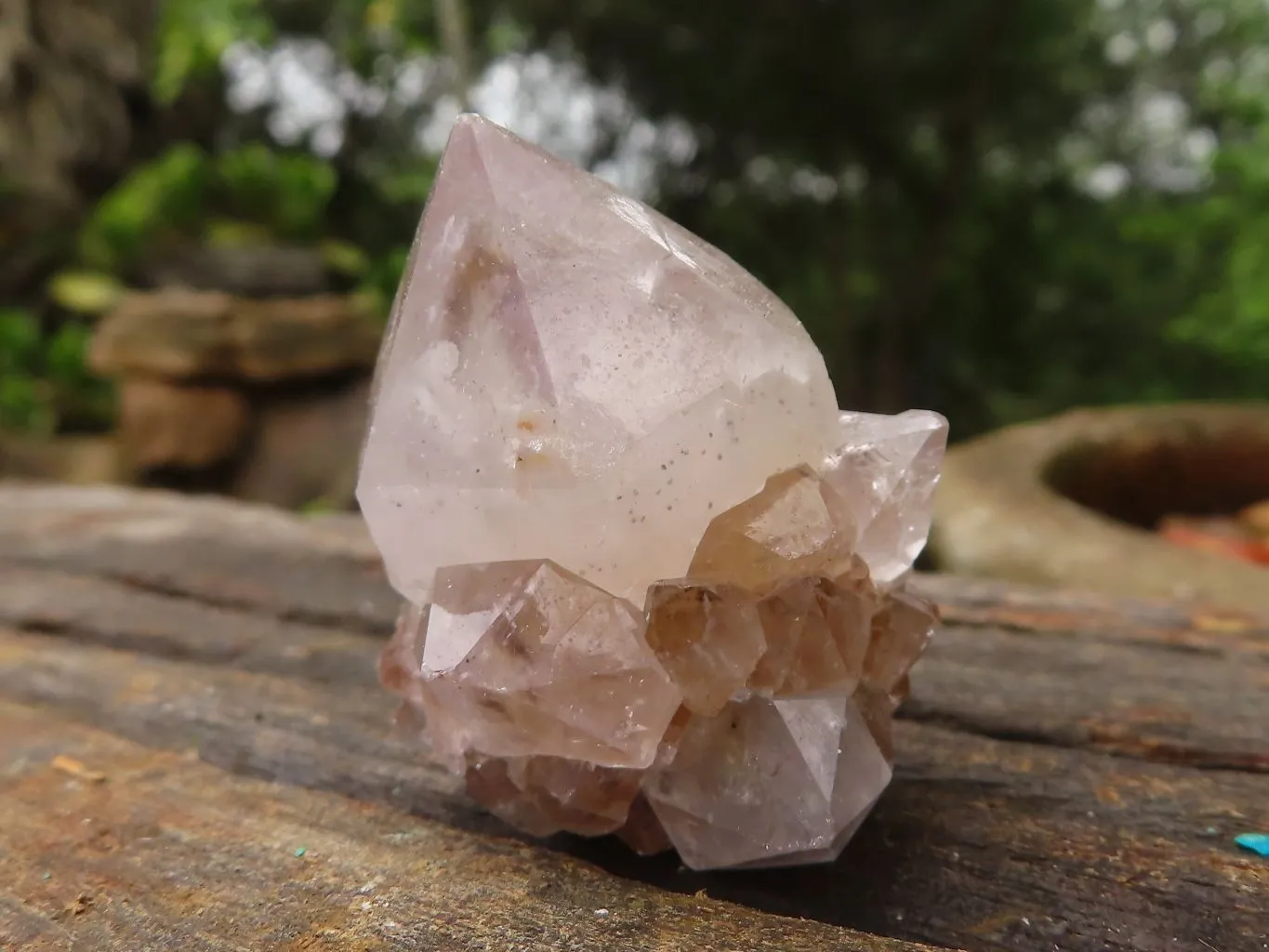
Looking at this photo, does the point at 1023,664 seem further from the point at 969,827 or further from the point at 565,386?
the point at 565,386

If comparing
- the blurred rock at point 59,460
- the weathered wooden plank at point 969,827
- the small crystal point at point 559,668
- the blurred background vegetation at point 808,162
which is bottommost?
the blurred rock at point 59,460

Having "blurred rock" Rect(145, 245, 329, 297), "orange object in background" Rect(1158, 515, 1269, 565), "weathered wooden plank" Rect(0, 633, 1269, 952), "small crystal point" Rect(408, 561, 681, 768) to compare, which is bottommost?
"weathered wooden plank" Rect(0, 633, 1269, 952)

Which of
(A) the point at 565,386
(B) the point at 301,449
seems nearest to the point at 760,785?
(A) the point at 565,386

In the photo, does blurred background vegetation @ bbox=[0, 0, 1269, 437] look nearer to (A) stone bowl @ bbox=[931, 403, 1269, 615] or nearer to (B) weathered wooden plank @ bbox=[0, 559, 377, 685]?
(A) stone bowl @ bbox=[931, 403, 1269, 615]

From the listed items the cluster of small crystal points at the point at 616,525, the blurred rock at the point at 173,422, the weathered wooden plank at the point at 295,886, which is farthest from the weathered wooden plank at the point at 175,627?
the blurred rock at the point at 173,422

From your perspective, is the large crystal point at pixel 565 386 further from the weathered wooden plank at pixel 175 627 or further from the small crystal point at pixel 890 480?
the weathered wooden plank at pixel 175 627

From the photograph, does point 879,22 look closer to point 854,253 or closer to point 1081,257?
point 854,253

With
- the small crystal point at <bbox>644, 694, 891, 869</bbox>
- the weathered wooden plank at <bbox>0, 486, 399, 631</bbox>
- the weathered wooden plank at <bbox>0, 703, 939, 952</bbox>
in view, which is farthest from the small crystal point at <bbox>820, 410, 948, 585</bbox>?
the weathered wooden plank at <bbox>0, 486, 399, 631</bbox>
